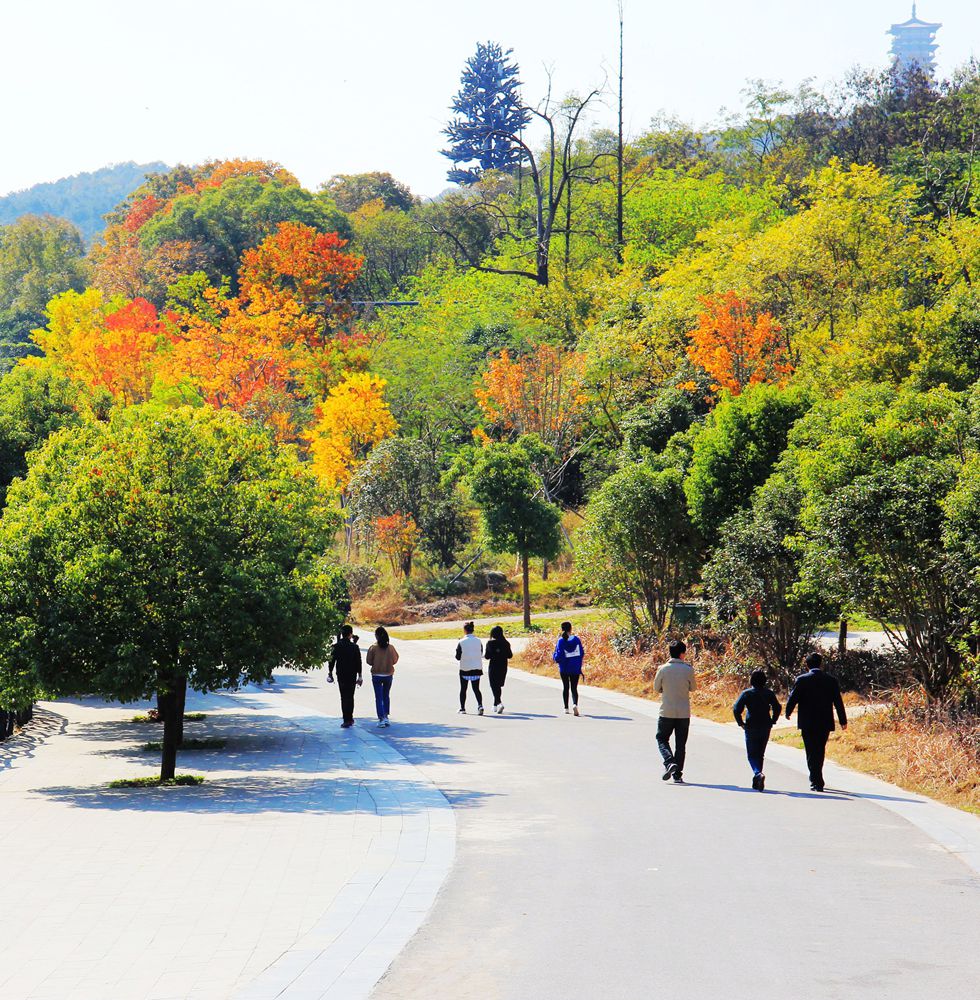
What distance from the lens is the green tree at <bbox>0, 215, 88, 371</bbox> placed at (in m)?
73.3

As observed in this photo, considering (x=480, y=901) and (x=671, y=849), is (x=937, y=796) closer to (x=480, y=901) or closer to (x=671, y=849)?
(x=671, y=849)

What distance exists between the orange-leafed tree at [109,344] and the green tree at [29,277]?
1701 centimetres

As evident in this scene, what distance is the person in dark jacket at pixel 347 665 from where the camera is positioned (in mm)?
17828

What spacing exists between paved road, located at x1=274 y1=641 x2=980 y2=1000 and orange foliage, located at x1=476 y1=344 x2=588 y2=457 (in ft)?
93.3

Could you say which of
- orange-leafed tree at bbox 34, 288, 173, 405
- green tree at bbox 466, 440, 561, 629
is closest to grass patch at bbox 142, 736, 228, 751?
green tree at bbox 466, 440, 561, 629

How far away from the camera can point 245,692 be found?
2408 cm

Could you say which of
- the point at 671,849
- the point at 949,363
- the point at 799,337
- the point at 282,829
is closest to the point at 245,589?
the point at 282,829

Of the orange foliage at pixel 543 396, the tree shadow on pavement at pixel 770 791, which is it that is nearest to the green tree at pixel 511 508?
the orange foliage at pixel 543 396

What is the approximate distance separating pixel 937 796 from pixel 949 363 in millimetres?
16040

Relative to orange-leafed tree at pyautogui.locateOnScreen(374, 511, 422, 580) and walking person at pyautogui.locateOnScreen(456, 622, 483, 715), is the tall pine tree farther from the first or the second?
walking person at pyautogui.locateOnScreen(456, 622, 483, 715)

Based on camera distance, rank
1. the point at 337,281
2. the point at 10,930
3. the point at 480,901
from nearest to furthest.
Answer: the point at 10,930 < the point at 480,901 < the point at 337,281

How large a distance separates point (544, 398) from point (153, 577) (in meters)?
29.6

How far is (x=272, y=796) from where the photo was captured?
41.5ft

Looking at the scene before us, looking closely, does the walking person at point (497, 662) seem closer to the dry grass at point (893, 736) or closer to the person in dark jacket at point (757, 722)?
the dry grass at point (893, 736)
